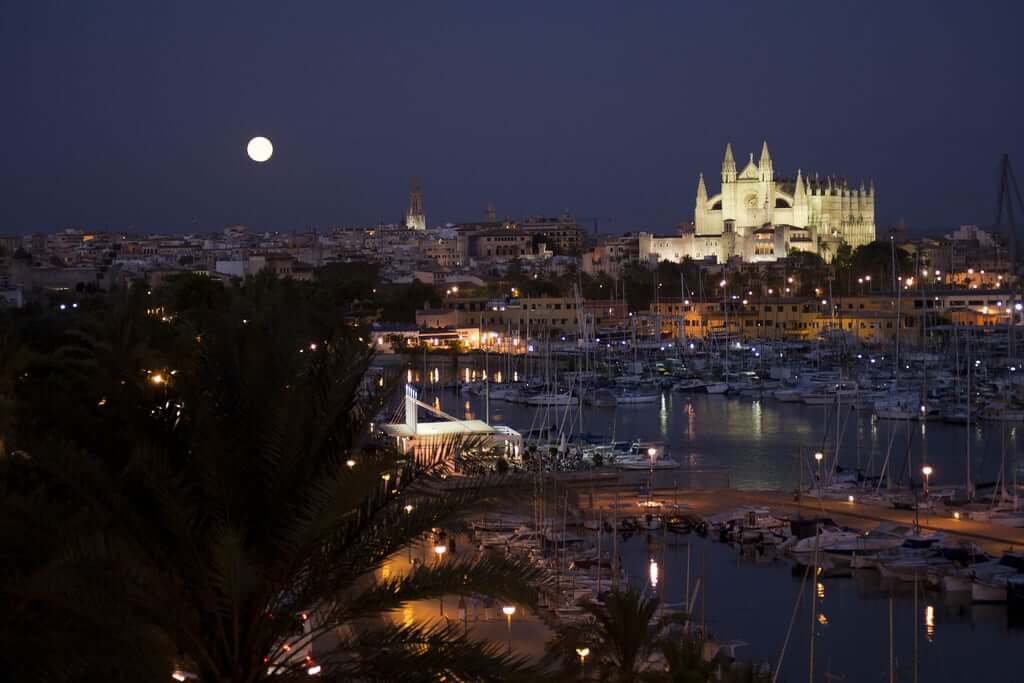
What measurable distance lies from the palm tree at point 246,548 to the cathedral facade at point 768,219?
72345 millimetres

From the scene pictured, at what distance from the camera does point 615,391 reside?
115 ft

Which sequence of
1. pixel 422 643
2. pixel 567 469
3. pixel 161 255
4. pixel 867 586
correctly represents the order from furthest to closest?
1. pixel 161 255
2. pixel 567 469
3. pixel 867 586
4. pixel 422 643

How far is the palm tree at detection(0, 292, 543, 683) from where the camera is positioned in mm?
3697

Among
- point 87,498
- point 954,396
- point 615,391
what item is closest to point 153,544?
point 87,498

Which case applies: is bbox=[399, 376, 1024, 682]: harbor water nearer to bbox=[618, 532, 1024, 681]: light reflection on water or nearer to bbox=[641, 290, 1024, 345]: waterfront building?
bbox=[618, 532, 1024, 681]: light reflection on water

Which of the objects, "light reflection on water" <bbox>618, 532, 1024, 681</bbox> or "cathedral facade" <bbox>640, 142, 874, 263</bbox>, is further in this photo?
"cathedral facade" <bbox>640, 142, 874, 263</bbox>

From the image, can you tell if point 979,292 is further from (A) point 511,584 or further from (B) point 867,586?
(A) point 511,584

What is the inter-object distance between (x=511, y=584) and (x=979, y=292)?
5379 cm

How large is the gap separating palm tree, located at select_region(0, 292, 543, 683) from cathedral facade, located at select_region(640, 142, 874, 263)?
7235cm

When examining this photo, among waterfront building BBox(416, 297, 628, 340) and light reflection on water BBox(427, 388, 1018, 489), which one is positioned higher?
waterfront building BBox(416, 297, 628, 340)

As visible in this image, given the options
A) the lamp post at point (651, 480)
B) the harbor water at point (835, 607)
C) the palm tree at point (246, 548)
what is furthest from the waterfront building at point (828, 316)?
the palm tree at point (246, 548)

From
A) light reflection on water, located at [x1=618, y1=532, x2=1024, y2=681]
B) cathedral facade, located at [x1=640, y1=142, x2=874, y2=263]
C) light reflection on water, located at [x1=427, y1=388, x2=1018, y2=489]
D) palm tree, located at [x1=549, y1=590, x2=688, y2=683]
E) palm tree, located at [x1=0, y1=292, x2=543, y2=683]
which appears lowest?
light reflection on water, located at [x1=618, y1=532, x2=1024, y2=681]

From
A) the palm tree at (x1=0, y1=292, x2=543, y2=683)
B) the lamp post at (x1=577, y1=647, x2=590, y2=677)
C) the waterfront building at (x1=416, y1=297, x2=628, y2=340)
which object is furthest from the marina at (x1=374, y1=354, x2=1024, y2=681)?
the waterfront building at (x1=416, y1=297, x2=628, y2=340)

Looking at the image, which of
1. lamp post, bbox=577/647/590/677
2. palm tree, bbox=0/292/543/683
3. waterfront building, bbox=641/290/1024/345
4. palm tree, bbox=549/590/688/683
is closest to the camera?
palm tree, bbox=0/292/543/683
